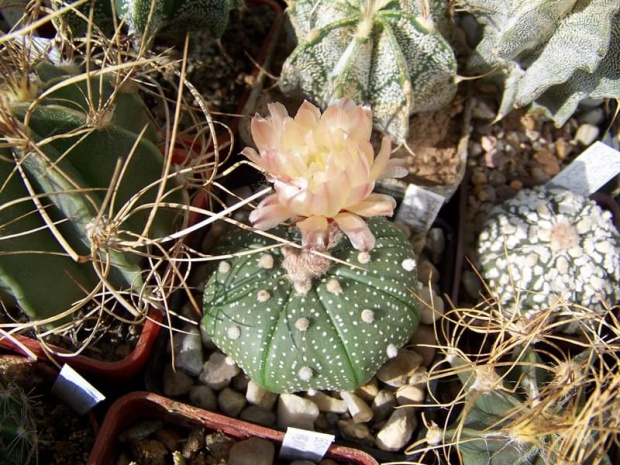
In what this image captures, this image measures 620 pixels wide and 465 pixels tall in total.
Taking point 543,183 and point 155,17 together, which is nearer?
point 155,17

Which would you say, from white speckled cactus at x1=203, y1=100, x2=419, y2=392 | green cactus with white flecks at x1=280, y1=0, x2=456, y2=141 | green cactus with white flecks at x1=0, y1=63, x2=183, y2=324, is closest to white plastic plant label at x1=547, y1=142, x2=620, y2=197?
green cactus with white flecks at x1=280, y1=0, x2=456, y2=141

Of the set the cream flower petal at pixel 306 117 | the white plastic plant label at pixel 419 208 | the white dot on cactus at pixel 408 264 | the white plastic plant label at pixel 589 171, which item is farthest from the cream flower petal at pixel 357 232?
the white plastic plant label at pixel 589 171

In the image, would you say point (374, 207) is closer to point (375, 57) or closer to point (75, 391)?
point (375, 57)

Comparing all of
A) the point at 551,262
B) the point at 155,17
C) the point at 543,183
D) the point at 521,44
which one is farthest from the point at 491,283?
the point at 155,17

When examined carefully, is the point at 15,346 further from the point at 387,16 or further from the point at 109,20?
the point at 387,16

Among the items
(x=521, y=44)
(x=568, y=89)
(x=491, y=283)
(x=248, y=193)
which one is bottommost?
(x=491, y=283)

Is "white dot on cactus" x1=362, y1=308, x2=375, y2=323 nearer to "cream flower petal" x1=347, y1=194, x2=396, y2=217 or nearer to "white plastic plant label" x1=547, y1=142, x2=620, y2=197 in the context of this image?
"cream flower petal" x1=347, y1=194, x2=396, y2=217
